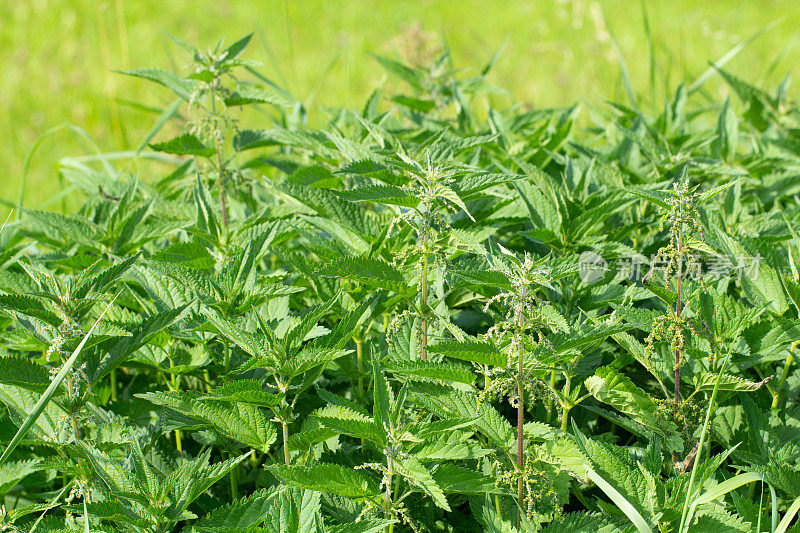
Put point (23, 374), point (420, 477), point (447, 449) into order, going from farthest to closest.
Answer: point (23, 374)
point (447, 449)
point (420, 477)

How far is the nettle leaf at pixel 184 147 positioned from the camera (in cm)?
249

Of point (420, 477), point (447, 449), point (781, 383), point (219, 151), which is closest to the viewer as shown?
point (420, 477)

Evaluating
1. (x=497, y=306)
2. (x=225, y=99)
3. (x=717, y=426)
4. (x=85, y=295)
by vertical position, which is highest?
(x=225, y=99)

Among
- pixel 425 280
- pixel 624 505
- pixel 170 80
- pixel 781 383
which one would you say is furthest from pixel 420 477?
pixel 170 80

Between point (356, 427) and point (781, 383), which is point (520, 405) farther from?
point (781, 383)

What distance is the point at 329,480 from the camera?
5.36 ft

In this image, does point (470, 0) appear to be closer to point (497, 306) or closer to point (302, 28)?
point (302, 28)

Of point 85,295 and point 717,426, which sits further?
point 717,426

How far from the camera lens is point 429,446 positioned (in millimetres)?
1672

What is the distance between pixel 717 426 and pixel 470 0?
855 centimetres

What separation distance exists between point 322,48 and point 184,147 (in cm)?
632

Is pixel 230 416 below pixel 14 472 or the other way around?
the other way around

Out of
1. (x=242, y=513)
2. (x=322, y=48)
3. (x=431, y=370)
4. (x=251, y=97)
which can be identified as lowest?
(x=242, y=513)

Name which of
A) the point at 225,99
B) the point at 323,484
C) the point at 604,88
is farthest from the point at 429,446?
the point at 604,88
